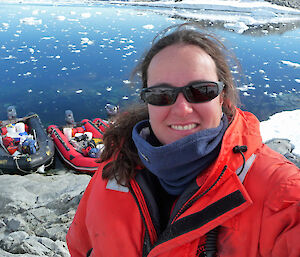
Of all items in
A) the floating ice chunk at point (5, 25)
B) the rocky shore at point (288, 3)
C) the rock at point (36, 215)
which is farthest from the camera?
the rocky shore at point (288, 3)

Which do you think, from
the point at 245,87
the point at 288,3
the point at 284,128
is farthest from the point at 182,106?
the point at 288,3

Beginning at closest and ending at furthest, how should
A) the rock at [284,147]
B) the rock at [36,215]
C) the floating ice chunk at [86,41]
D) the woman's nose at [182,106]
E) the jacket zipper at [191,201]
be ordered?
the jacket zipper at [191,201] < the woman's nose at [182,106] < the rock at [36,215] < the rock at [284,147] < the floating ice chunk at [86,41]

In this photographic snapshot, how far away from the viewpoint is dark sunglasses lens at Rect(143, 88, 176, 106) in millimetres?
1055

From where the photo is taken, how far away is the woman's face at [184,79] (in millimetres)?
1023

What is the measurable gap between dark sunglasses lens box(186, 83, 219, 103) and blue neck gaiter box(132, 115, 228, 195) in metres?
0.14

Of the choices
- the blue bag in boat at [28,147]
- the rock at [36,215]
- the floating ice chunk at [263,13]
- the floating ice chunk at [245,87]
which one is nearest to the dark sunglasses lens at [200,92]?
the rock at [36,215]

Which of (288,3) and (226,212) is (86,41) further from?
(288,3)

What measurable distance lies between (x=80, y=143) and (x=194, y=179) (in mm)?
6136

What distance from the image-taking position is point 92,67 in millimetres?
12766

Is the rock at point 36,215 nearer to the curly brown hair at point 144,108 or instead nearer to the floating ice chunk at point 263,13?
the curly brown hair at point 144,108

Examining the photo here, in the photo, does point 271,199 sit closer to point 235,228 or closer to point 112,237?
point 235,228

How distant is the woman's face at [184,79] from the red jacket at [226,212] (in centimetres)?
12

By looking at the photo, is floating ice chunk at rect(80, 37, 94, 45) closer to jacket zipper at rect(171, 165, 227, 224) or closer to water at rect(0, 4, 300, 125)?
water at rect(0, 4, 300, 125)

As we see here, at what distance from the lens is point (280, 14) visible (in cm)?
3116
